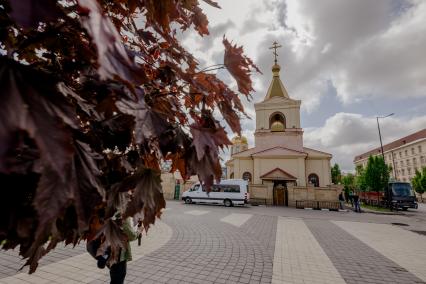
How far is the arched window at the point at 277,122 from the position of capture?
3341 cm

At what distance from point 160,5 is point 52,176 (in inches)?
30.6

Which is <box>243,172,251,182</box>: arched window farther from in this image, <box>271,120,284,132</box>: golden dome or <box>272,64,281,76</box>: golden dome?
<box>272,64,281,76</box>: golden dome

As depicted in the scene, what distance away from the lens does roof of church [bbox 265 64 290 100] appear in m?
35.6

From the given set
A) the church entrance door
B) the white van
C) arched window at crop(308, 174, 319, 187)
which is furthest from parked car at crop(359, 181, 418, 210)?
the white van

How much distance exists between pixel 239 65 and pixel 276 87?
3679cm

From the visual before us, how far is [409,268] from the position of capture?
237 inches

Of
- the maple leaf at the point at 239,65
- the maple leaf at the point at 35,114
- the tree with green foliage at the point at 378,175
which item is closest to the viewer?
the maple leaf at the point at 35,114

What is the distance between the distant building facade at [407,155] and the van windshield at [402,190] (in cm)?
3697

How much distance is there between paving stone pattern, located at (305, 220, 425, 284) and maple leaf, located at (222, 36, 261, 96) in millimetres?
5196

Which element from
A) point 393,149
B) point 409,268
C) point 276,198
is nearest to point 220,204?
point 276,198

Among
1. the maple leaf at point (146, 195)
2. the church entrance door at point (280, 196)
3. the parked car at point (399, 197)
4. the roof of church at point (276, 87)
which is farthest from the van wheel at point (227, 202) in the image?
the maple leaf at point (146, 195)

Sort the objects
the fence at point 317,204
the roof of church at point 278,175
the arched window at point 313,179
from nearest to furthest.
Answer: the fence at point 317,204 < the roof of church at point 278,175 < the arched window at point 313,179

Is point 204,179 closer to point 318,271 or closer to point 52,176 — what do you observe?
point 52,176

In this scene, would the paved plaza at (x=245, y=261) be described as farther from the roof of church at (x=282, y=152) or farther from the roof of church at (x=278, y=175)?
the roof of church at (x=282, y=152)
